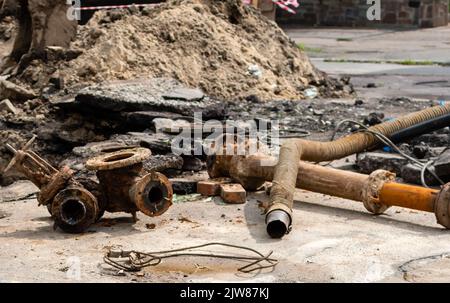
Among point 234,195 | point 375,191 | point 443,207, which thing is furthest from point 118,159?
point 443,207

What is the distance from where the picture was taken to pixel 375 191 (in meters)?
6.52

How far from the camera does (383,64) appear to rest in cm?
1805

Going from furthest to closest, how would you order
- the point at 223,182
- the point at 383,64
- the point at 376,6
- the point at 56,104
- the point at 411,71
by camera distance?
1. the point at 376,6
2. the point at 383,64
3. the point at 411,71
4. the point at 56,104
5. the point at 223,182

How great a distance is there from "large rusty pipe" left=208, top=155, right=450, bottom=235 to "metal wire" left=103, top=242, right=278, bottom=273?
1.62 feet

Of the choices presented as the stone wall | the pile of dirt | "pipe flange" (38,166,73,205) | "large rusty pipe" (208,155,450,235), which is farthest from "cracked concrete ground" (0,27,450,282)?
the stone wall

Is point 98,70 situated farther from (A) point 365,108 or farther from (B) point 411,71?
(B) point 411,71

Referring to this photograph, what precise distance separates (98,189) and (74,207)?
0.23 metres

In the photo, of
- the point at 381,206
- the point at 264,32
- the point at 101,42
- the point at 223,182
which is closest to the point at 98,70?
the point at 101,42

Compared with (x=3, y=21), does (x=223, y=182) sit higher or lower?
lower

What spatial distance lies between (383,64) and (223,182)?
37.0ft

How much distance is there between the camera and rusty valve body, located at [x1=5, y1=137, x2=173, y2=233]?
20.2 feet

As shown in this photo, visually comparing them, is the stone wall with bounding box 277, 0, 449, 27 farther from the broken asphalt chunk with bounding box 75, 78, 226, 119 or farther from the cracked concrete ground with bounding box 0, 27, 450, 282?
the cracked concrete ground with bounding box 0, 27, 450, 282

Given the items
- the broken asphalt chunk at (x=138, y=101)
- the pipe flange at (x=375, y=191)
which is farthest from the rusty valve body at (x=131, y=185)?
the broken asphalt chunk at (x=138, y=101)

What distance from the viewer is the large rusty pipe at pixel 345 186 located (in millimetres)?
6164
